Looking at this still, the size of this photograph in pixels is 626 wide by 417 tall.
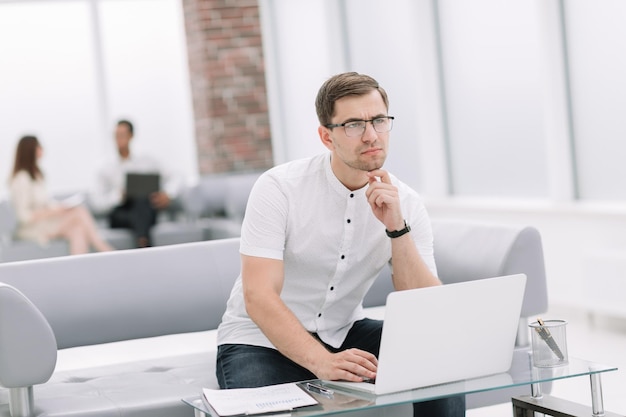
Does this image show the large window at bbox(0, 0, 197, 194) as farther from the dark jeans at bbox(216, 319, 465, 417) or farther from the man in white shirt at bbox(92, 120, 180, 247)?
the dark jeans at bbox(216, 319, 465, 417)

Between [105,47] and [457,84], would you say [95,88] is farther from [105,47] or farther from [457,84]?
[457,84]

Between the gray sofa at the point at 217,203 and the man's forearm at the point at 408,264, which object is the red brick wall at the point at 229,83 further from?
the man's forearm at the point at 408,264

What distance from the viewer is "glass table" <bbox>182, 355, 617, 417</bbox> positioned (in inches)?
88.8

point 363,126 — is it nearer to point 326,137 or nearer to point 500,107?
point 326,137

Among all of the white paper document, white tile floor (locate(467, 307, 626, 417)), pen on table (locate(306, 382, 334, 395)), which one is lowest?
white tile floor (locate(467, 307, 626, 417))

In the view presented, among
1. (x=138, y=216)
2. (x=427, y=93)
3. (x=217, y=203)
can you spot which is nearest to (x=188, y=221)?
(x=217, y=203)

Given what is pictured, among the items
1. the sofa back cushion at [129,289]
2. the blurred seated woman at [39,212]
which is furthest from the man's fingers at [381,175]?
the blurred seated woman at [39,212]

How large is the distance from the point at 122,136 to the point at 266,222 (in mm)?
5845

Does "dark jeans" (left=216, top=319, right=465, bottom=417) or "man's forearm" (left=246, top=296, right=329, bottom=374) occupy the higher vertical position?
"man's forearm" (left=246, top=296, right=329, bottom=374)

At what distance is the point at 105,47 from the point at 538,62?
21.6ft

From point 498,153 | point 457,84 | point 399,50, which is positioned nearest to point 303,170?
point 498,153

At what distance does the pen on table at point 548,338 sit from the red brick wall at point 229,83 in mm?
7944

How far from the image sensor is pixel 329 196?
301 cm

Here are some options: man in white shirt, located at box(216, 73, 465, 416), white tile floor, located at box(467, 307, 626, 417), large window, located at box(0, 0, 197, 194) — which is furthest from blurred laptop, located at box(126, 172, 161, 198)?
man in white shirt, located at box(216, 73, 465, 416)
